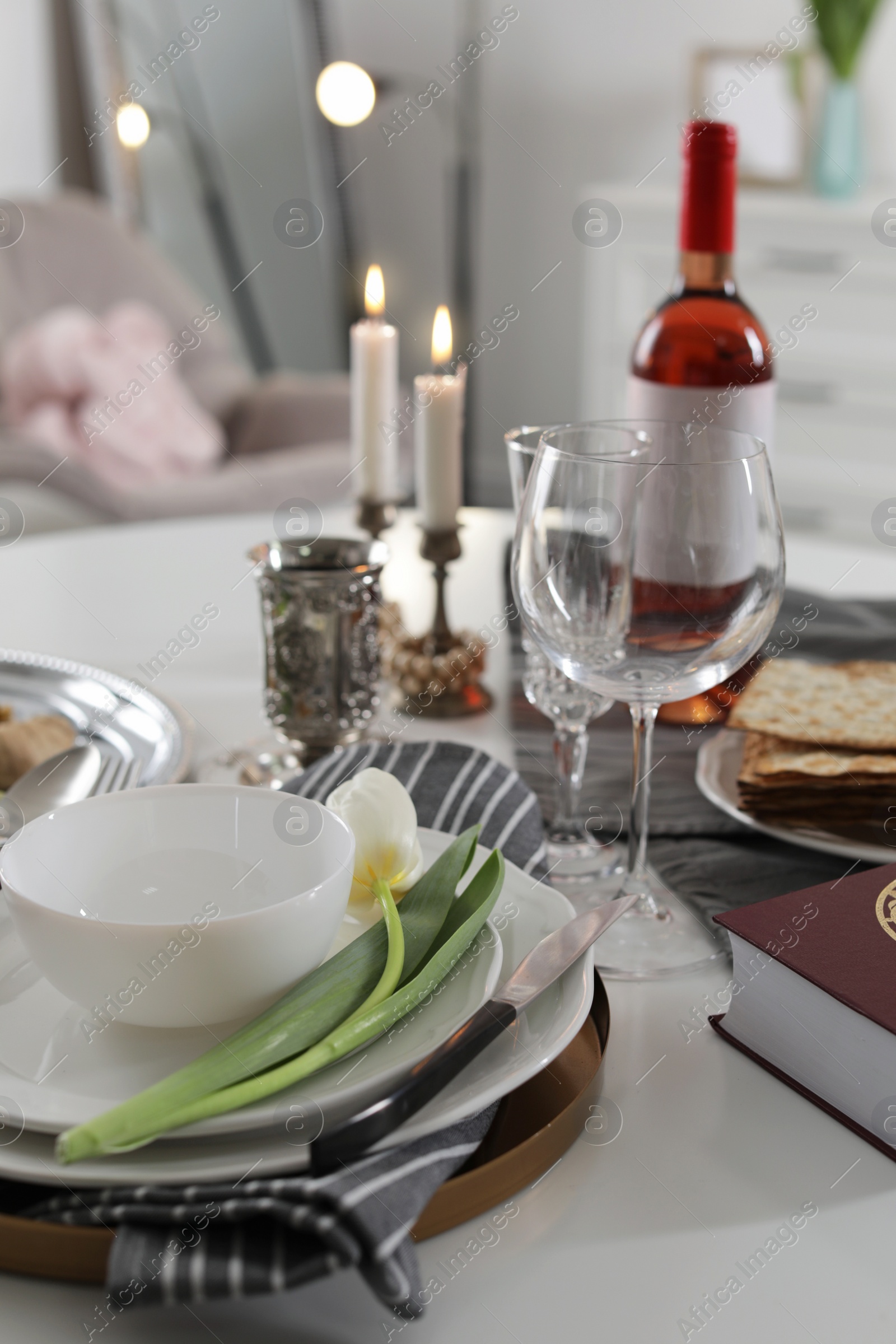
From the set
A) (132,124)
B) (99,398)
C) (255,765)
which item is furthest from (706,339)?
(132,124)

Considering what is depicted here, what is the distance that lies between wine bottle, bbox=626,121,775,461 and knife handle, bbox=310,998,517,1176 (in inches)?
18.9

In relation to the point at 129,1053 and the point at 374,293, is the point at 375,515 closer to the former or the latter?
the point at 374,293

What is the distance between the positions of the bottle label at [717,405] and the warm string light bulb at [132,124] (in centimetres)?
277

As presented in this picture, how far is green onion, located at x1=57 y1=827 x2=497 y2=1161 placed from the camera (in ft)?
1.27

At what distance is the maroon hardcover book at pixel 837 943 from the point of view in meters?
0.47

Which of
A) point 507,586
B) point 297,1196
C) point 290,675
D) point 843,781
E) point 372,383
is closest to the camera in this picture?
point 297,1196

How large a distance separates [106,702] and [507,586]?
430 mm

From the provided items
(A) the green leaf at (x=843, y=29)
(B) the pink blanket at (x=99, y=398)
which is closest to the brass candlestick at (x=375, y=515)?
(B) the pink blanket at (x=99, y=398)

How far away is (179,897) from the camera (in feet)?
1.72

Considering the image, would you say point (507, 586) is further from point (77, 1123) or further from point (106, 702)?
point (77, 1123)

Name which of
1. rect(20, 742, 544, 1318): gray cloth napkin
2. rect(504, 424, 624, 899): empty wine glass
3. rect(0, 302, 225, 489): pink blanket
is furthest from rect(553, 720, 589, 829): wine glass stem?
rect(0, 302, 225, 489): pink blanket

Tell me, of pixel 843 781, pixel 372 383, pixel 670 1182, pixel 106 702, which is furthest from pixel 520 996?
pixel 372 383

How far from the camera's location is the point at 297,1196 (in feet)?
1.23

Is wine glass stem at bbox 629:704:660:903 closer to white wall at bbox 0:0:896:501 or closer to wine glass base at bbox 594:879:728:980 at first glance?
wine glass base at bbox 594:879:728:980
